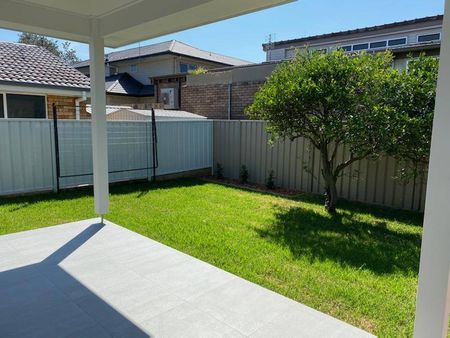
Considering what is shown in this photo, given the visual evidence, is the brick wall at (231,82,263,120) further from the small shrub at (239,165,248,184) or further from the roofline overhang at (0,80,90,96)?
the roofline overhang at (0,80,90,96)

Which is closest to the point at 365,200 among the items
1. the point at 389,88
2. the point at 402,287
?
the point at 389,88

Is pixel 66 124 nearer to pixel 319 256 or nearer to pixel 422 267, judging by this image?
pixel 319 256

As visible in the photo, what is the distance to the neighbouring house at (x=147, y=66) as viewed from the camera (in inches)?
789

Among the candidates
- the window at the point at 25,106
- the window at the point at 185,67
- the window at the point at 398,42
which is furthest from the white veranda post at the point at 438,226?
the window at the point at 185,67

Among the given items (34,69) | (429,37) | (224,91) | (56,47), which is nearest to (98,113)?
(34,69)

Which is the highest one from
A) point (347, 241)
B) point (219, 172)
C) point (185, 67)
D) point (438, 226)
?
point (185, 67)

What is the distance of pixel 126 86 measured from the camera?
2091cm

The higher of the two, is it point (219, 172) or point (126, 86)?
point (126, 86)

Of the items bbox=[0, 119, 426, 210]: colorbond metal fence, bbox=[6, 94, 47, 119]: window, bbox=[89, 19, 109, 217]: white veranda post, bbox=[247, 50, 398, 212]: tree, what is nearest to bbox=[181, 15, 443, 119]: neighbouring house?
bbox=[247, 50, 398, 212]: tree

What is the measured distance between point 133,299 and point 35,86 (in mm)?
8143

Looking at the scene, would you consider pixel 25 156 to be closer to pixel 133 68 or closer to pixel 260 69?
pixel 260 69

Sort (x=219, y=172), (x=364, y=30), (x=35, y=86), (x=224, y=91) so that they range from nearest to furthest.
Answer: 1. (x=35, y=86)
2. (x=219, y=172)
3. (x=224, y=91)
4. (x=364, y=30)

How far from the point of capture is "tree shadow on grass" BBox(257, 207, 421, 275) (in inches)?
158

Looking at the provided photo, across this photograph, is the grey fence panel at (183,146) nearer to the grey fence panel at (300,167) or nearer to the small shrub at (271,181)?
the grey fence panel at (300,167)
